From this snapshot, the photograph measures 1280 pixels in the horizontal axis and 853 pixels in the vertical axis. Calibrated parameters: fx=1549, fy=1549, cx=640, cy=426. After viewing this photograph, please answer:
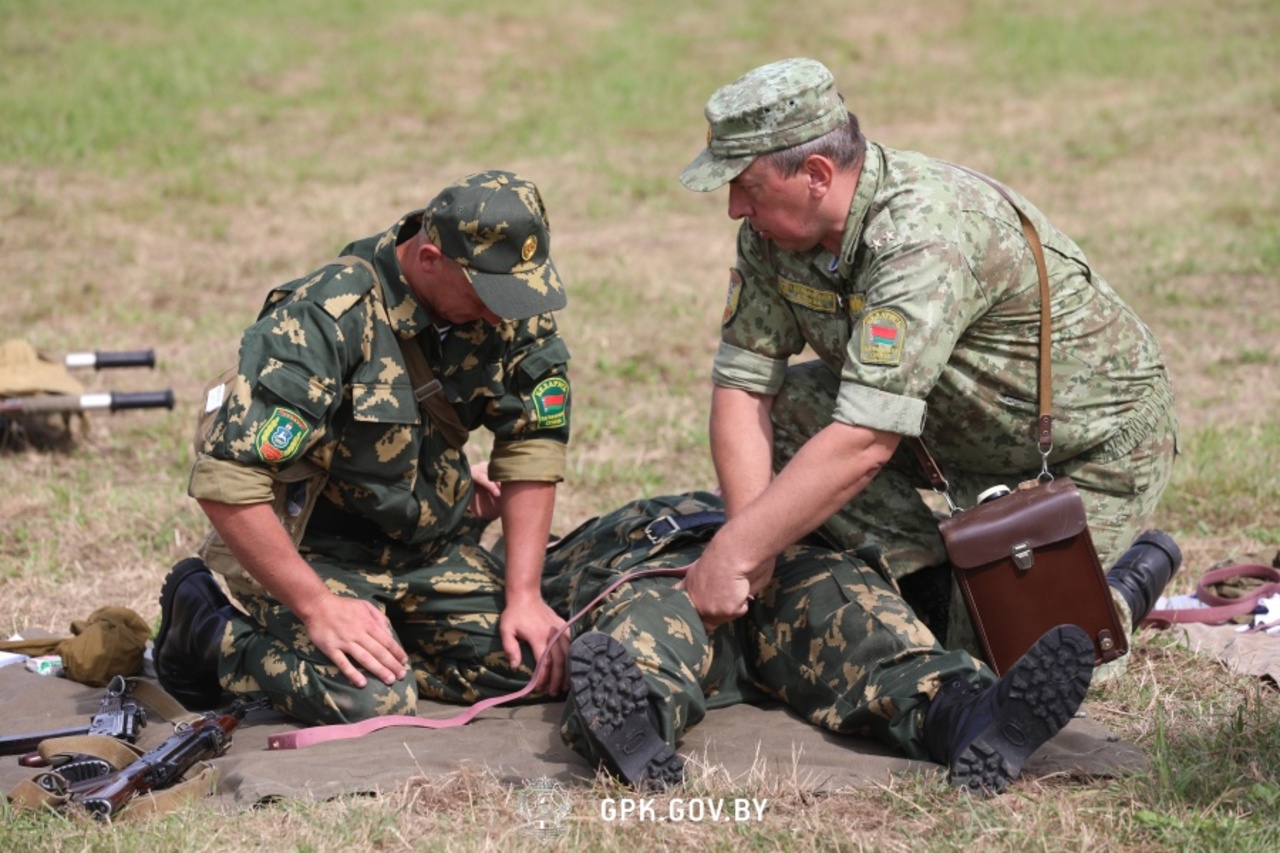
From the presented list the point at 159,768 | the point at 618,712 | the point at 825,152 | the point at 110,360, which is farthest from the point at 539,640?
the point at 110,360

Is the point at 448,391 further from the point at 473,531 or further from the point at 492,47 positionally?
the point at 492,47

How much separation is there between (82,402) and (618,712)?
443 centimetres

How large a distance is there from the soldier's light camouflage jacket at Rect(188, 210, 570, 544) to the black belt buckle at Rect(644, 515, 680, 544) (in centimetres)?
34

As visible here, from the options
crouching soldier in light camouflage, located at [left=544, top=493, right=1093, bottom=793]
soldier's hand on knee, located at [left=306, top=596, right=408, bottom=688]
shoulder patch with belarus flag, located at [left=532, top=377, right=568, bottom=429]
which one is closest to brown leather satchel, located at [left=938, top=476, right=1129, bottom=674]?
crouching soldier in light camouflage, located at [left=544, top=493, right=1093, bottom=793]

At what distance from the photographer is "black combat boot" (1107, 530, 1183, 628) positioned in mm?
4754

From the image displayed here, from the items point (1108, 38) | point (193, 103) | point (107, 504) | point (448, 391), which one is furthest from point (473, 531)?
point (1108, 38)

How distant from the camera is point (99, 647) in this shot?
15.6 ft

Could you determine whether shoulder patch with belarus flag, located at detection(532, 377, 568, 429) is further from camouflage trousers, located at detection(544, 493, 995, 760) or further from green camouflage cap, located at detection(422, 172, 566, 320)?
green camouflage cap, located at detection(422, 172, 566, 320)

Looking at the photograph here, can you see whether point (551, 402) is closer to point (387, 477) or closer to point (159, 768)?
point (387, 477)

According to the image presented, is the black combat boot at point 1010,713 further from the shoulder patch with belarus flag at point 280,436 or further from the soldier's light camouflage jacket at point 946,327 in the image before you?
the shoulder patch with belarus flag at point 280,436

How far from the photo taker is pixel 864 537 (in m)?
4.84

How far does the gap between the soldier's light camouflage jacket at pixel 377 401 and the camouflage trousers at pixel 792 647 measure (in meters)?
0.49

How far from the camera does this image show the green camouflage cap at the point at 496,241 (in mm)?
4133

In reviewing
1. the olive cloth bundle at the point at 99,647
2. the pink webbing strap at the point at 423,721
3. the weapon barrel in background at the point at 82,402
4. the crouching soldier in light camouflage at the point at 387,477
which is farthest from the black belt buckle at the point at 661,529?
the weapon barrel in background at the point at 82,402
